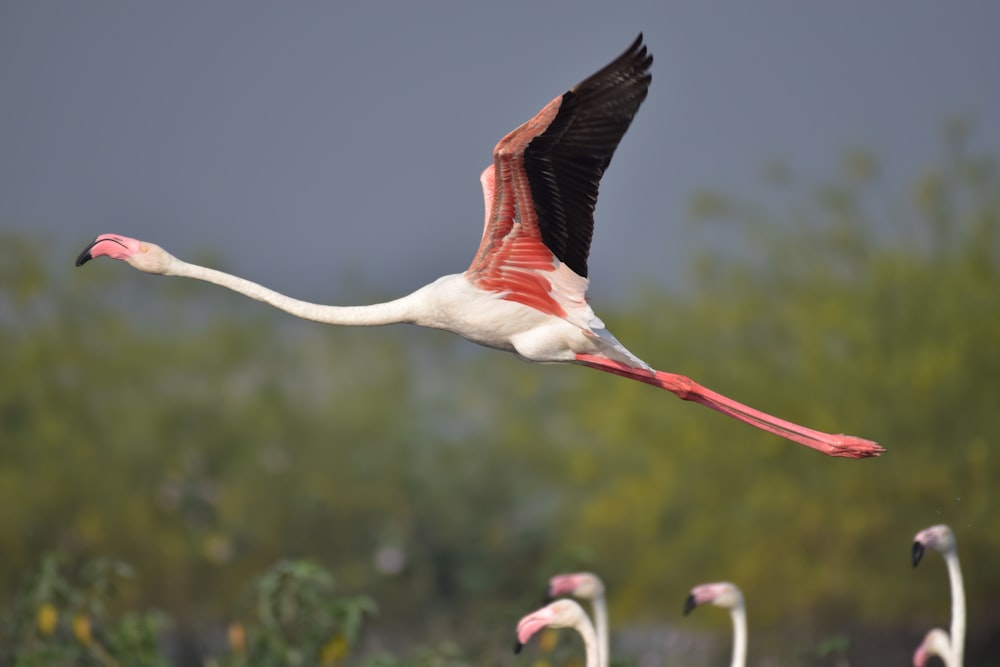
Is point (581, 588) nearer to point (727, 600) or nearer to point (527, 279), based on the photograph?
point (727, 600)

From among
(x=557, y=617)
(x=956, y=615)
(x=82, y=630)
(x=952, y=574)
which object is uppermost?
(x=952, y=574)

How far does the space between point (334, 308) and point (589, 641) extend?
2.61m

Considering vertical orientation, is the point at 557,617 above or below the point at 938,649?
above

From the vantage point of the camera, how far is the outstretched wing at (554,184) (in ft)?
21.7

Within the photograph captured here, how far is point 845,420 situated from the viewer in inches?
768

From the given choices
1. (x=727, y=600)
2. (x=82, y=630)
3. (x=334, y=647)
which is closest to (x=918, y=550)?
(x=727, y=600)

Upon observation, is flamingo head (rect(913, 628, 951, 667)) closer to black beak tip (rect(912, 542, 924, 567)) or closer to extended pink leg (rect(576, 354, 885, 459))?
black beak tip (rect(912, 542, 924, 567))

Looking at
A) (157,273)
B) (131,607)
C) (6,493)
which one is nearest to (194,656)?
(131,607)

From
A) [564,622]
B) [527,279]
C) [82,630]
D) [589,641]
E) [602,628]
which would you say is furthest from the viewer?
[82,630]

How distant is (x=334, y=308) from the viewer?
743 centimetres

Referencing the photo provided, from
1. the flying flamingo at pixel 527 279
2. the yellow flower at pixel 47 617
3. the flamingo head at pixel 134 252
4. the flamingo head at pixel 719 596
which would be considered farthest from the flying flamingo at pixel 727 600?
the yellow flower at pixel 47 617

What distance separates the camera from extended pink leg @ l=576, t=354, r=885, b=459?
7.72 m

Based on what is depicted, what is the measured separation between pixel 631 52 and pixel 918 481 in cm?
1373

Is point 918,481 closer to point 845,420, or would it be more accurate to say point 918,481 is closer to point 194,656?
point 845,420
